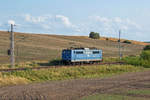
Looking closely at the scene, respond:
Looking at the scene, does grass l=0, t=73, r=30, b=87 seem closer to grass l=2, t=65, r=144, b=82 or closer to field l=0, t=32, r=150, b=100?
field l=0, t=32, r=150, b=100

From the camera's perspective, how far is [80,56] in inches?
1639

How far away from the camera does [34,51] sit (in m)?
61.5

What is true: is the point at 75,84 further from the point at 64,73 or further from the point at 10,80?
the point at 64,73

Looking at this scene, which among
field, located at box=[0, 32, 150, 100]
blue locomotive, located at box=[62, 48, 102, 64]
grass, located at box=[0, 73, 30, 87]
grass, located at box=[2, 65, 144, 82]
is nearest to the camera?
field, located at box=[0, 32, 150, 100]

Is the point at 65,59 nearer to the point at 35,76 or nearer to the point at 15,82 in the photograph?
the point at 35,76

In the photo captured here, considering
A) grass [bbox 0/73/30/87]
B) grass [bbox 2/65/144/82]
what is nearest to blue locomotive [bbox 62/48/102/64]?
grass [bbox 2/65/144/82]

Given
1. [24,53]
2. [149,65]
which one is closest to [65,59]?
[149,65]

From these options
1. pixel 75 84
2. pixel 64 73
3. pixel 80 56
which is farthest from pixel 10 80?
pixel 80 56

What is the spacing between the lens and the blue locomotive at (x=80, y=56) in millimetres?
40562

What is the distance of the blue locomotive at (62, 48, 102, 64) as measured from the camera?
4056 centimetres

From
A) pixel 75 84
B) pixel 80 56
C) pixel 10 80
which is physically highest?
pixel 80 56

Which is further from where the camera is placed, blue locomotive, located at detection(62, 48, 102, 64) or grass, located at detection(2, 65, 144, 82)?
blue locomotive, located at detection(62, 48, 102, 64)

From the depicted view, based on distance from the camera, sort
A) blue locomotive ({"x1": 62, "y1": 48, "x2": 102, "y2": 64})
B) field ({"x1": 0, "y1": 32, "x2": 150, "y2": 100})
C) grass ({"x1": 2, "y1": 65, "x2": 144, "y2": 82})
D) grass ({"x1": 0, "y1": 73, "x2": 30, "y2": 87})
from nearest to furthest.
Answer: field ({"x1": 0, "y1": 32, "x2": 150, "y2": 100}) < grass ({"x1": 0, "y1": 73, "x2": 30, "y2": 87}) < grass ({"x1": 2, "y1": 65, "x2": 144, "y2": 82}) < blue locomotive ({"x1": 62, "y1": 48, "x2": 102, "y2": 64})

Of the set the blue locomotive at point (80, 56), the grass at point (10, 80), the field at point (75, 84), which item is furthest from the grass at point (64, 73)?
the blue locomotive at point (80, 56)
